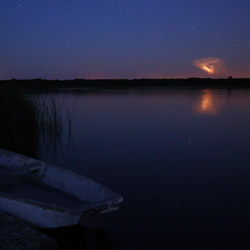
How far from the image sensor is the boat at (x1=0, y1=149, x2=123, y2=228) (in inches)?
107

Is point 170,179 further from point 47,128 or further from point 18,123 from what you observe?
point 47,128

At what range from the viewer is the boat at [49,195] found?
272cm

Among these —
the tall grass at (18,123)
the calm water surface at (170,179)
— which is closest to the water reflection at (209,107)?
the calm water surface at (170,179)

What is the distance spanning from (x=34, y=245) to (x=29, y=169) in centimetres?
171

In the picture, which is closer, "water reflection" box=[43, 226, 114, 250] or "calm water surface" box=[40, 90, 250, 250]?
"water reflection" box=[43, 226, 114, 250]

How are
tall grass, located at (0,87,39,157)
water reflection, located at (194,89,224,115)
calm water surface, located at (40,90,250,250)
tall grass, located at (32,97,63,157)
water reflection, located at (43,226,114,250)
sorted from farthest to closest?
1. water reflection, located at (194,89,224,115)
2. tall grass, located at (32,97,63,157)
3. tall grass, located at (0,87,39,157)
4. calm water surface, located at (40,90,250,250)
5. water reflection, located at (43,226,114,250)

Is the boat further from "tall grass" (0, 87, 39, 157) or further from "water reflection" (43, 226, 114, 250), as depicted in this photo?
"tall grass" (0, 87, 39, 157)

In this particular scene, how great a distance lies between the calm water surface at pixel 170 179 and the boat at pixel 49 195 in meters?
0.69

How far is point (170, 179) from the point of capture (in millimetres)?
5480

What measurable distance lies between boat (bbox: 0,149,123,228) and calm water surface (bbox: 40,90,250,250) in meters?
0.69

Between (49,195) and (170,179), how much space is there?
263 cm

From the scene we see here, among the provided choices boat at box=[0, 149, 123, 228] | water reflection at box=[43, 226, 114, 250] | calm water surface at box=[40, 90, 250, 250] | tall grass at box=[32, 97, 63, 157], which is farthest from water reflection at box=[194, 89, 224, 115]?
water reflection at box=[43, 226, 114, 250]

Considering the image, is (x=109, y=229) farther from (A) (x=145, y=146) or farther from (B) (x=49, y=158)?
(A) (x=145, y=146)

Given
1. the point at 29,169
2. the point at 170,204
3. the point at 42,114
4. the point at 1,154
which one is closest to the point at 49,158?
the point at 42,114
